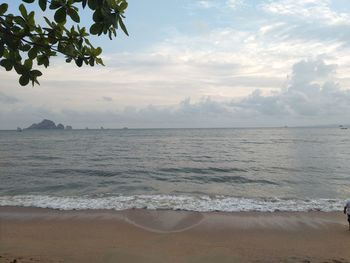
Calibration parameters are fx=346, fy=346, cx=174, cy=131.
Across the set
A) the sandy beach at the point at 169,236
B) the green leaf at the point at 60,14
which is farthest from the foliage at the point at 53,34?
the sandy beach at the point at 169,236

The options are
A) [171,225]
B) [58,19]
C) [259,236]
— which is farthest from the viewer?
[171,225]

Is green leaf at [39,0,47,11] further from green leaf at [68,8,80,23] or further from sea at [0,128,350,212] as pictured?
sea at [0,128,350,212]

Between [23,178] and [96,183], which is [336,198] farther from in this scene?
[23,178]

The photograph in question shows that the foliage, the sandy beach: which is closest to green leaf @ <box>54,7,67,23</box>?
the foliage

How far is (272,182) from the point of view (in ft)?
70.3

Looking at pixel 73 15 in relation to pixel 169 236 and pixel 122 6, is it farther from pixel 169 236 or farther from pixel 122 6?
pixel 169 236

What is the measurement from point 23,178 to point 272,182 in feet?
52.4

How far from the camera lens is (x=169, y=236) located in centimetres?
1040

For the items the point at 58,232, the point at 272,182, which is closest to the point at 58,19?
the point at 58,232

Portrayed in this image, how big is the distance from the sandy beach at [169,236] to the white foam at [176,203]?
0.79 m

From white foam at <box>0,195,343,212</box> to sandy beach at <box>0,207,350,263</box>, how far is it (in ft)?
2.60

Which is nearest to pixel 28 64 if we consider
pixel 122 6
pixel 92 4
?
pixel 92 4

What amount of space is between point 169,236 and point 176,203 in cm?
455

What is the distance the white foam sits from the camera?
46.4 ft
